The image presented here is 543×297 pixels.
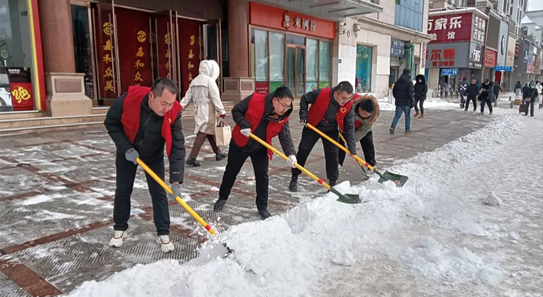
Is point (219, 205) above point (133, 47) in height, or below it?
below

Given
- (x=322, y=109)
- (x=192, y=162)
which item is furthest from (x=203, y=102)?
(x=322, y=109)

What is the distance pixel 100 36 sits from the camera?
1147 centimetres

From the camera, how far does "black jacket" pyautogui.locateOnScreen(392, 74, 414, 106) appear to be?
1030 centimetres

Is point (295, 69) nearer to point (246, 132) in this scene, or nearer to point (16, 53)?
point (16, 53)

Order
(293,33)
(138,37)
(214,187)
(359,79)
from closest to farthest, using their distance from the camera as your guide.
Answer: (214,187) < (138,37) < (293,33) < (359,79)

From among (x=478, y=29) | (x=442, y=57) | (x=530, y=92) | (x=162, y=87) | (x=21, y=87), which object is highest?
(x=478, y=29)

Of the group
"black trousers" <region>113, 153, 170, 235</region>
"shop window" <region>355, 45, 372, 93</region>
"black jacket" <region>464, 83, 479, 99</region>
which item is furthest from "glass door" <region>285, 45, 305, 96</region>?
"black trousers" <region>113, 153, 170, 235</region>

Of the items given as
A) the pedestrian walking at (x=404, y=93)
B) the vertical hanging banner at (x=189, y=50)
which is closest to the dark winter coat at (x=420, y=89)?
the pedestrian walking at (x=404, y=93)

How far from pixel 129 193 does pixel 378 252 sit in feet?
7.32

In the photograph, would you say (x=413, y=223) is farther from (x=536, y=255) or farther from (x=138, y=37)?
(x=138, y=37)

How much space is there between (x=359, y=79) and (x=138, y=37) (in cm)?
1347

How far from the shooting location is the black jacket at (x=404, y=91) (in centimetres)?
1030

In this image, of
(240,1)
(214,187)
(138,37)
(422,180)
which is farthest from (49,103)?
(422,180)

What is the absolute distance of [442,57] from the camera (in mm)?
38438
